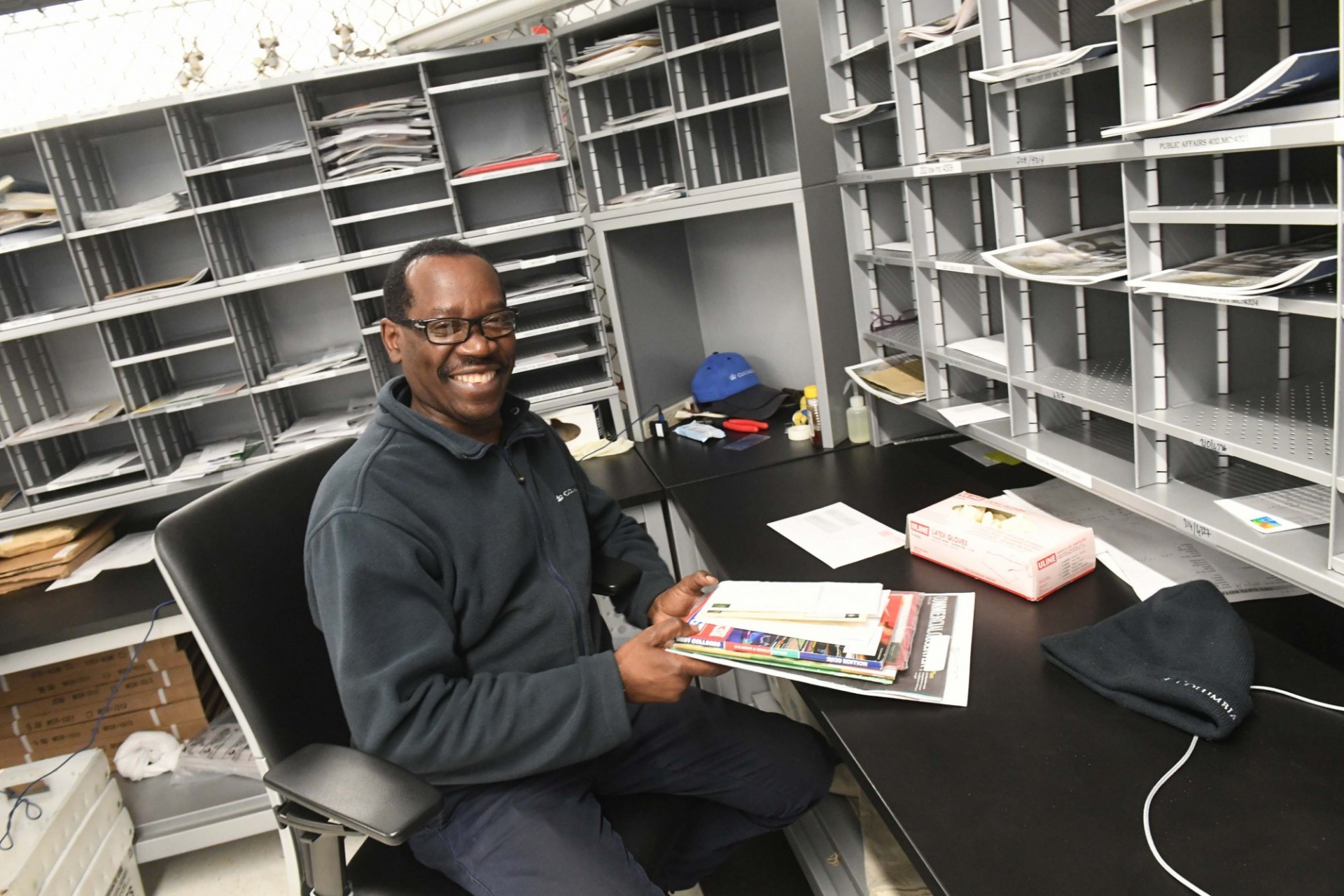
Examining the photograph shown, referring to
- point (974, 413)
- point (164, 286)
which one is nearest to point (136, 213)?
point (164, 286)

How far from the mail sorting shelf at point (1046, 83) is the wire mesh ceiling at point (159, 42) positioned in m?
1.61

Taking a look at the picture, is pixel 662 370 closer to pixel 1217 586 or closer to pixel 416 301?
pixel 416 301

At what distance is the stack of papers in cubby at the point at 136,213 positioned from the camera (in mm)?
2305

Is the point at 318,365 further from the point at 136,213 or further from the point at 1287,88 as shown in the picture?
the point at 1287,88

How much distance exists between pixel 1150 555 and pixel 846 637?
0.56m

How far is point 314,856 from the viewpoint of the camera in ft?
4.17

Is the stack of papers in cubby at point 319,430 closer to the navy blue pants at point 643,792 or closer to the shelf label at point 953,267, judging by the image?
the navy blue pants at point 643,792

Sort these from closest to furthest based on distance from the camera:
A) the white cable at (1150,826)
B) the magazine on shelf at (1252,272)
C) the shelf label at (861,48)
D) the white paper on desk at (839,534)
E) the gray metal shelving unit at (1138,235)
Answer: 1. the white cable at (1150,826)
2. the magazine on shelf at (1252,272)
3. the gray metal shelving unit at (1138,235)
4. the white paper on desk at (839,534)
5. the shelf label at (861,48)

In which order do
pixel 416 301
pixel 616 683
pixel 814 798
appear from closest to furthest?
pixel 616 683, pixel 416 301, pixel 814 798

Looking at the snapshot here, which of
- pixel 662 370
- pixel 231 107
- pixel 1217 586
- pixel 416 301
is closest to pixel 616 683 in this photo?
pixel 416 301

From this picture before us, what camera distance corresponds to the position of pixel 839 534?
65.6 inches

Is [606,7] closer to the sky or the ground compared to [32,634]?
closer to the sky

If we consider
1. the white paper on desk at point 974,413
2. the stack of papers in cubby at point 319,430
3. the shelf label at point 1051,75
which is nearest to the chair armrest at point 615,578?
the white paper on desk at point 974,413

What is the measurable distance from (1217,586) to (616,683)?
87 cm
